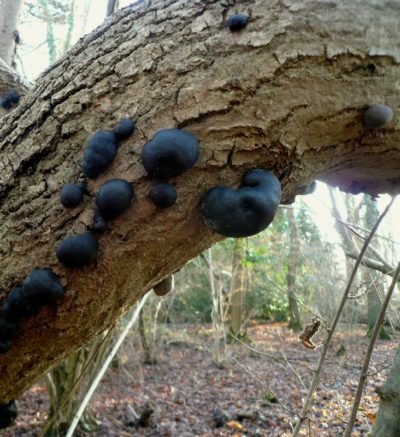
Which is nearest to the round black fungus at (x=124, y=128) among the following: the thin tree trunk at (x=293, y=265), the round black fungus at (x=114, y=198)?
the round black fungus at (x=114, y=198)

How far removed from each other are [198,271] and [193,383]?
4661 mm

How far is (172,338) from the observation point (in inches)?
454

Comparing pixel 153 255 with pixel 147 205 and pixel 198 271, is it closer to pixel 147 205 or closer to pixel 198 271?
pixel 147 205

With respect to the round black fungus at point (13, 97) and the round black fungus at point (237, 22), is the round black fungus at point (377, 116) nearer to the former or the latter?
the round black fungus at point (237, 22)

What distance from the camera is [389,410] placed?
168 centimetres

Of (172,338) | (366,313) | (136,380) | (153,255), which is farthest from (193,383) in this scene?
(153,255)

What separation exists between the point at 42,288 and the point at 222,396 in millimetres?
6189

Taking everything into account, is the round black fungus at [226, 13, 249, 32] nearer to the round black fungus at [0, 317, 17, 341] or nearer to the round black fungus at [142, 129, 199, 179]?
the round black fungus at [142, 129, 199, 179]

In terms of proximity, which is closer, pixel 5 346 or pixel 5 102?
pixel 5 346

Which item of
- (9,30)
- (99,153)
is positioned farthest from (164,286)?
(9,30)

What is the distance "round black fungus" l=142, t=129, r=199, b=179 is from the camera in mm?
969

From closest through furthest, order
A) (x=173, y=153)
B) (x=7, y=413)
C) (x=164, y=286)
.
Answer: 1. (x=173, y=153)
2. (x=7, y=413)
3. (x=164, y=286)

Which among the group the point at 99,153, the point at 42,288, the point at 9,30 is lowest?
the point at 42,288

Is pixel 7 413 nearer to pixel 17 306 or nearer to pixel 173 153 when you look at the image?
pixel 17 306
